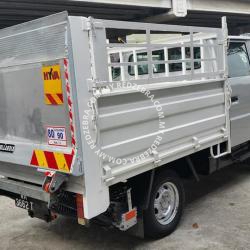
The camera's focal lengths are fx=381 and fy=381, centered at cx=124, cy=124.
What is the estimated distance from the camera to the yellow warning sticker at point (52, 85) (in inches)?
120

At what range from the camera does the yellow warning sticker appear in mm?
3045

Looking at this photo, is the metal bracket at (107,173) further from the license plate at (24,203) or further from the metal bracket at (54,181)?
the license plate at (24,203)

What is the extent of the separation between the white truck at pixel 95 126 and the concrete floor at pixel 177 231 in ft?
0.86

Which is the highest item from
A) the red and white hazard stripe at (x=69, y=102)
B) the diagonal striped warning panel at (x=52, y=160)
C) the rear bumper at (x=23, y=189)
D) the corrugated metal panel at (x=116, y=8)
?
the corrugated metal panel at (x=116, y=8)

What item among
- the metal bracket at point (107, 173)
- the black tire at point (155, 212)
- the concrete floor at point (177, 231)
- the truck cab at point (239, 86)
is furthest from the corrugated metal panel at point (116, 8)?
the metal bracket at point (107, 173)

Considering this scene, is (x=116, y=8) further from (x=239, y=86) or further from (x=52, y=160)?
(x=52, y=160)

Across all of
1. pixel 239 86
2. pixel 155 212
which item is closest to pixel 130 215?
pixel 155 212

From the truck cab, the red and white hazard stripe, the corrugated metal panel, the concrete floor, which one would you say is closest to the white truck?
the red and white hazard stripe

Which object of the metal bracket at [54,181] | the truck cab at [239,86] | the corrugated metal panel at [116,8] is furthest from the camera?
the corrugated metal panel at [116,8]

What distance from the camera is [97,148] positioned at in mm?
3074

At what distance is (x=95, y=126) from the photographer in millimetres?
3029

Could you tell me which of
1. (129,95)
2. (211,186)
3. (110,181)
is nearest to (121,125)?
(129,95)

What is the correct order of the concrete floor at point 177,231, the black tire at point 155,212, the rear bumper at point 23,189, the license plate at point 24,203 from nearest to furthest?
the rear bumper at point 23,189
the license plate at point 24,203
the black tire at point 155,212
the concrete floor at point 177,231

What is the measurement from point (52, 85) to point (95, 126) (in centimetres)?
49
